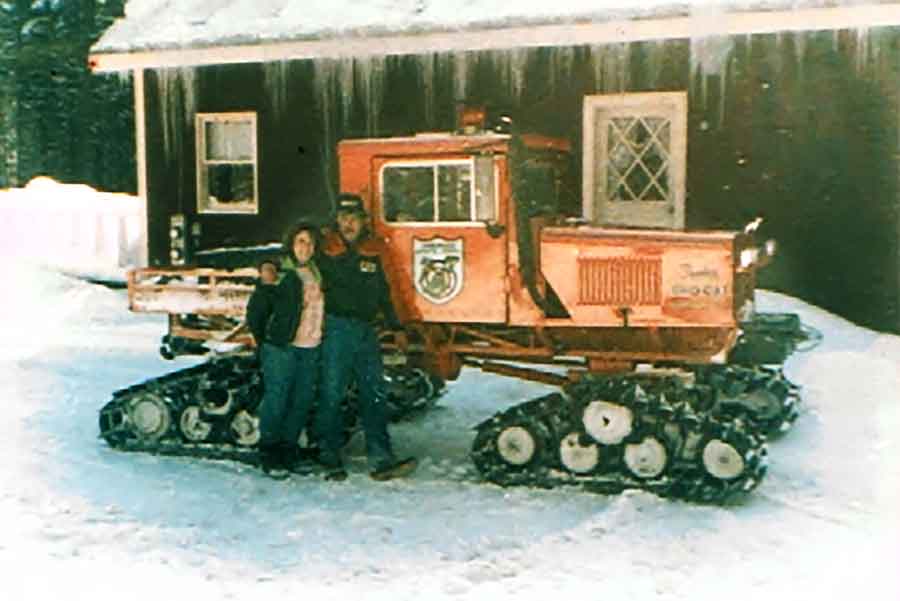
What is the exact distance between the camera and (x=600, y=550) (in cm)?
464

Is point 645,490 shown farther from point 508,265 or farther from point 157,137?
point 157,137

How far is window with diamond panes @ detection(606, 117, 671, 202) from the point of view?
938 cm

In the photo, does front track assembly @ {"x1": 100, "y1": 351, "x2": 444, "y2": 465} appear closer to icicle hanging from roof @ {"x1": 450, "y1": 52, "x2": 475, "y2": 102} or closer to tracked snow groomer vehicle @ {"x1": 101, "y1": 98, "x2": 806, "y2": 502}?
tracked snow groomer vehicle @ {"x1": 101, "y1": 98, "x2": 806, "y2": 502}

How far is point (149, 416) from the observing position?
6418 millimetres

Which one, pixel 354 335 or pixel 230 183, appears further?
pixel 230 183

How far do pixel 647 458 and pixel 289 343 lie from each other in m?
1.96

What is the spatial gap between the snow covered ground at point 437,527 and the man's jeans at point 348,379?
21 centimetres

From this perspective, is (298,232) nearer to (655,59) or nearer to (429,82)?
(655,59)

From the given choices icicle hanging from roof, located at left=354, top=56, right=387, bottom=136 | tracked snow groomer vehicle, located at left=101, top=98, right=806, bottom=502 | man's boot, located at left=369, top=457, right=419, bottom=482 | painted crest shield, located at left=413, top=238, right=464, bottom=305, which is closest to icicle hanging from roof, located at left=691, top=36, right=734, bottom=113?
icicle hanging from roof, located at left=354, top=56, right=387, bottom=136

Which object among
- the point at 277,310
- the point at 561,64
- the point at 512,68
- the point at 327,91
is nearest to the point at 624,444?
the point at 277,310

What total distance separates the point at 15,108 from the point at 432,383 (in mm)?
5115

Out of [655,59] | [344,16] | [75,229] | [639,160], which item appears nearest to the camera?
[655,59]

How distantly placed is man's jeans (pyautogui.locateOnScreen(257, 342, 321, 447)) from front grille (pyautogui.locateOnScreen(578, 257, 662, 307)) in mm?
1489

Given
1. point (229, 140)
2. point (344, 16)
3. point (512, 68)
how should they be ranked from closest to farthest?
point (344, 16) < point (512, 68) < point (229, 140)
